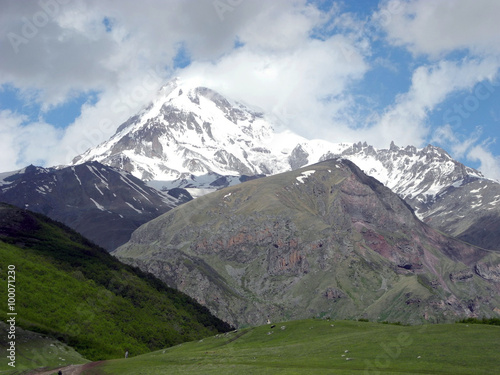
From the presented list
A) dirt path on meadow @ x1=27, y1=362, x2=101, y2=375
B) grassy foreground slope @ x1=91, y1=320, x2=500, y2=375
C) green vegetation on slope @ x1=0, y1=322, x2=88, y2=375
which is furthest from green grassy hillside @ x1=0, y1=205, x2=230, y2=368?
grassy foreground slope @ x1=91, y1=320, x2=500, y2=375

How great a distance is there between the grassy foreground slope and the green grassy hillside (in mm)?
31576

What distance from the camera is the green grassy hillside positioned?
104 metres

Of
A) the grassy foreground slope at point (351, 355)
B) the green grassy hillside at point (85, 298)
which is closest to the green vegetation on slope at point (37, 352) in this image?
the green grassy hillside at point (85, 298)

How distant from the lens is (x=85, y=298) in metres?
126

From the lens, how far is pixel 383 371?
55219 mm

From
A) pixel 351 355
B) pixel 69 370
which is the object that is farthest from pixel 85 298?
pixel 351 355

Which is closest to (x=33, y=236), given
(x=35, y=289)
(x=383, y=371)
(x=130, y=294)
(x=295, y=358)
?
(x=130, y=294)

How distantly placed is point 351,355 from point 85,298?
79.0m

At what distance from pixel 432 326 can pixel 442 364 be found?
60.8ft

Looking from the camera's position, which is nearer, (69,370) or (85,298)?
(69,370)

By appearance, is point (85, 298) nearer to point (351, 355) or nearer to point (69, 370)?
point (69, 370)

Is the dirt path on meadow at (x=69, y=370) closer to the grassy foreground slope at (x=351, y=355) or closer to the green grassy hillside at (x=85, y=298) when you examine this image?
the grassy foreground slope at (x=351, y=355)

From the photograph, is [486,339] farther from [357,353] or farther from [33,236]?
[33,236]

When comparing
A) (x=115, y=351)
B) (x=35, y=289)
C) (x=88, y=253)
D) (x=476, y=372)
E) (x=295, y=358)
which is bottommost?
(x=476, y=372)
